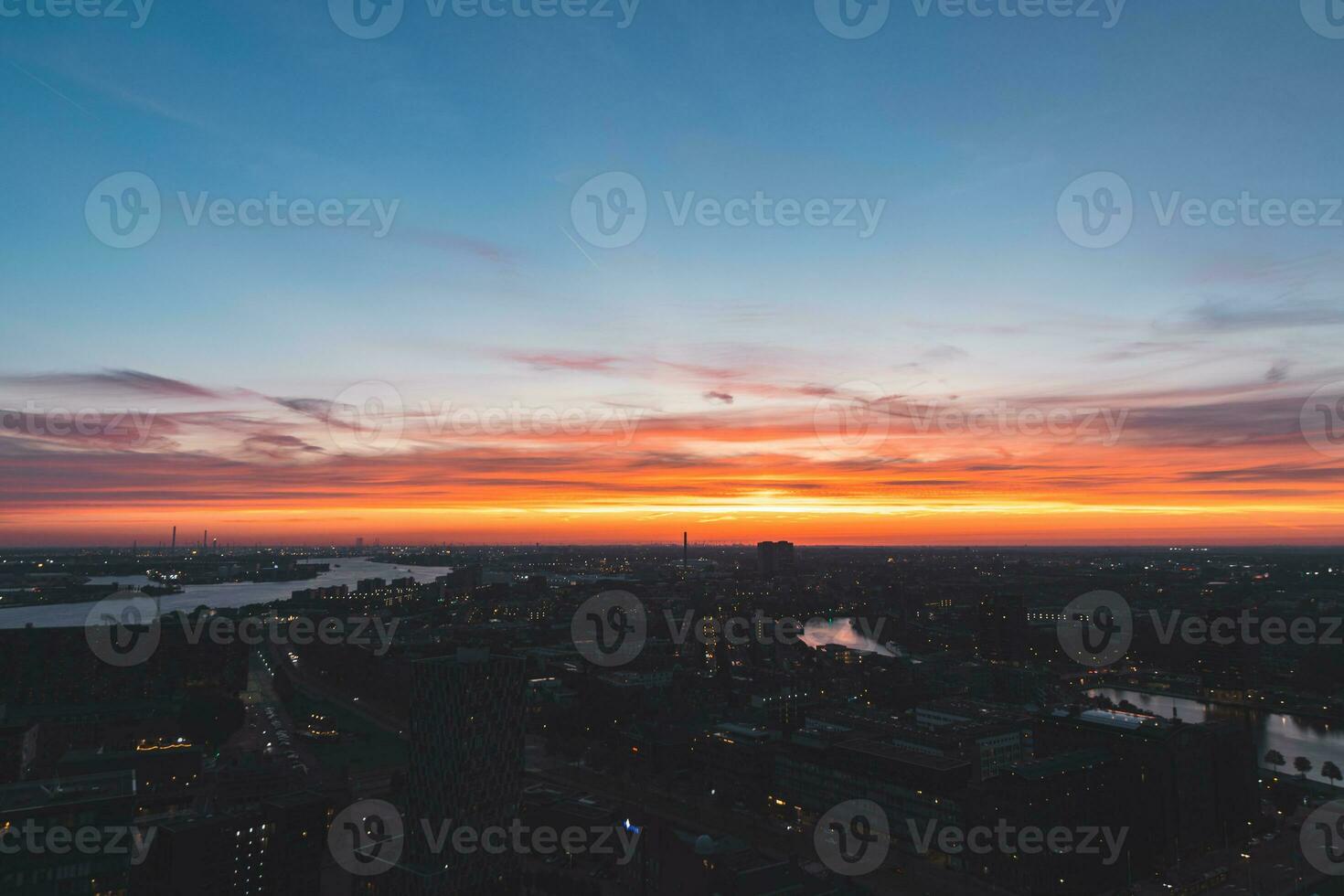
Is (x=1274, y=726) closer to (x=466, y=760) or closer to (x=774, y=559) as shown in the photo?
(x=466, y=760)

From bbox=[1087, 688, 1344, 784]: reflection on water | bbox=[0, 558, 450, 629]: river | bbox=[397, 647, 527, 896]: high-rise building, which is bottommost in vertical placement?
bbox=[1087, 688, 1344, 784]: reflection on water

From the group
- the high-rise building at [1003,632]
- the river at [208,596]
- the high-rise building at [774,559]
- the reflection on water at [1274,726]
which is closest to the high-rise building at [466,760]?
the reflection on water at [1274,726]

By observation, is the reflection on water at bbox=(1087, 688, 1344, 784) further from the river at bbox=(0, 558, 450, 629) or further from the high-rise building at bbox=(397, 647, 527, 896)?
the river at bbox=(0, 558, 450, 629)

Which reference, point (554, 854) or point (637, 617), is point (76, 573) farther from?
point (554, 854)

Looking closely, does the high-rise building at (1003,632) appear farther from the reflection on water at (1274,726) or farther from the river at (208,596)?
the river at (208,596)

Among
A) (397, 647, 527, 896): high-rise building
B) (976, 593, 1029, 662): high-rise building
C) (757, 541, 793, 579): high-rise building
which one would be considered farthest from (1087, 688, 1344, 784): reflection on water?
(757, 541, 793, 579): high-rise building
